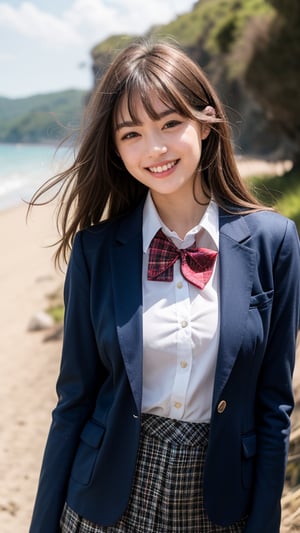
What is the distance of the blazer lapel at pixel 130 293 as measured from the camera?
6.13 feet

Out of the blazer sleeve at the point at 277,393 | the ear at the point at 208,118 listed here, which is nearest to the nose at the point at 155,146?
the ear at the point at 208,118

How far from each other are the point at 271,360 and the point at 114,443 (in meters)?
0.50

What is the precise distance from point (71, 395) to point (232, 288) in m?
0.58

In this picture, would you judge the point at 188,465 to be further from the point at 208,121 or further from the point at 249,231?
the point at 208,121

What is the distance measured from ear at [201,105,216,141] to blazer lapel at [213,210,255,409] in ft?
0.98

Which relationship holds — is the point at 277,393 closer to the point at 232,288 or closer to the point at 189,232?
the point at 232,288

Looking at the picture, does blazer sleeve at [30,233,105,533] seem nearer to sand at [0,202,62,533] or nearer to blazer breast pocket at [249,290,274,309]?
blazer breast pocket at [249,290,274,309]

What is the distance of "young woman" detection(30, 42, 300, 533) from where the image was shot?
1867 millimetres

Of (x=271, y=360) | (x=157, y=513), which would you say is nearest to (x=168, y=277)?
(x=271, y=360)

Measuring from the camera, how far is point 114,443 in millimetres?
1921

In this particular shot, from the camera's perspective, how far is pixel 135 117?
1.97 meters

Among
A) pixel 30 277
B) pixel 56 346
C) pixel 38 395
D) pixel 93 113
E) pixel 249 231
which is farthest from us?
pixel 30 277

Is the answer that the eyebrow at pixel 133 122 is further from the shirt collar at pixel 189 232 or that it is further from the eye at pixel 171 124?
the shirt collar at pixel 189 232

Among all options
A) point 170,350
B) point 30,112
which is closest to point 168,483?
point 170,350
